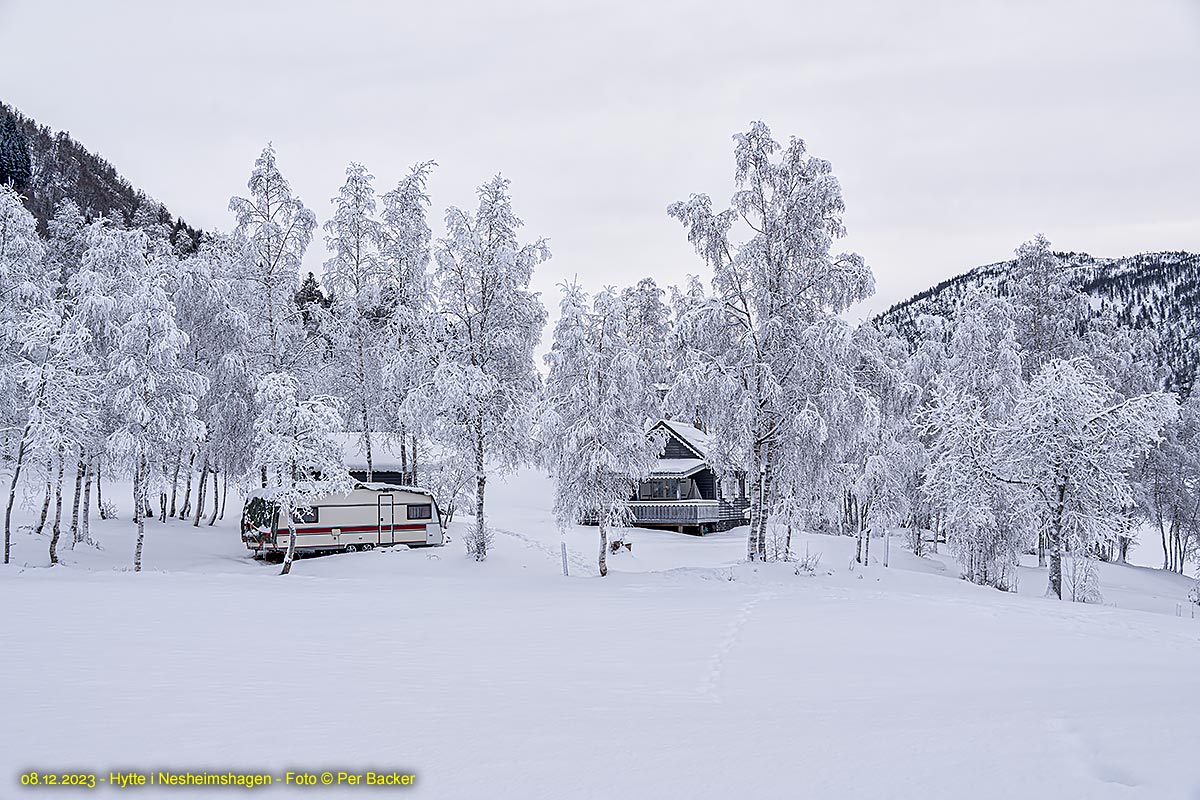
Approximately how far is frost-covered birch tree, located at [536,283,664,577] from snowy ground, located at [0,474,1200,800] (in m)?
5.55

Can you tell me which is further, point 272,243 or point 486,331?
point 272,243

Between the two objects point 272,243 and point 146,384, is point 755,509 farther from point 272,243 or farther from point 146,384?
point 272,243

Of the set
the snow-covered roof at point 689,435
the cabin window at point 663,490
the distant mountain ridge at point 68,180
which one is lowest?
the cabin window at point 663,490

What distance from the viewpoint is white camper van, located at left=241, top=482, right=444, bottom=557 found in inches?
1200

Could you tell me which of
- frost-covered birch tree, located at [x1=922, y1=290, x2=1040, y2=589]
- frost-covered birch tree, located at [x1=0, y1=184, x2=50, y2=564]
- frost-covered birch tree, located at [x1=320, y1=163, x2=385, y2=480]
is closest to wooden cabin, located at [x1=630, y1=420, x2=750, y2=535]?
frost-covered birch tree, located at [x1=922, y1=290, x2=1040, y2=589]

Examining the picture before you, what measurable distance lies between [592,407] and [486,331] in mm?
5875

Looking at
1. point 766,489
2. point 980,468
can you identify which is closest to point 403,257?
point 766,489

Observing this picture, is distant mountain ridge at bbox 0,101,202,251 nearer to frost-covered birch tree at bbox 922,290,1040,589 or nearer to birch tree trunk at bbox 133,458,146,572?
birch tree trunk at bbox 133,458,146,572

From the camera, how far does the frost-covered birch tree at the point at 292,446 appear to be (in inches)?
993

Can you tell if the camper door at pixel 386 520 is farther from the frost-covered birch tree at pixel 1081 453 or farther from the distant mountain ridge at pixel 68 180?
the distant mountain ridge at pixel 68 180

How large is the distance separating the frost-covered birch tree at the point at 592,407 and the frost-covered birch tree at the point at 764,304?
1990mm

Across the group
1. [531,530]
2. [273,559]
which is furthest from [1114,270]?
[273,559]

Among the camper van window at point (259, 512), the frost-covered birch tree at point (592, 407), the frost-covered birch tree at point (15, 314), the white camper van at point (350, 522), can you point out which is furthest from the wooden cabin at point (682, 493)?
the frost-covered birch tree at point (15, 314)

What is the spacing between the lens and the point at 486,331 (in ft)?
90.7
